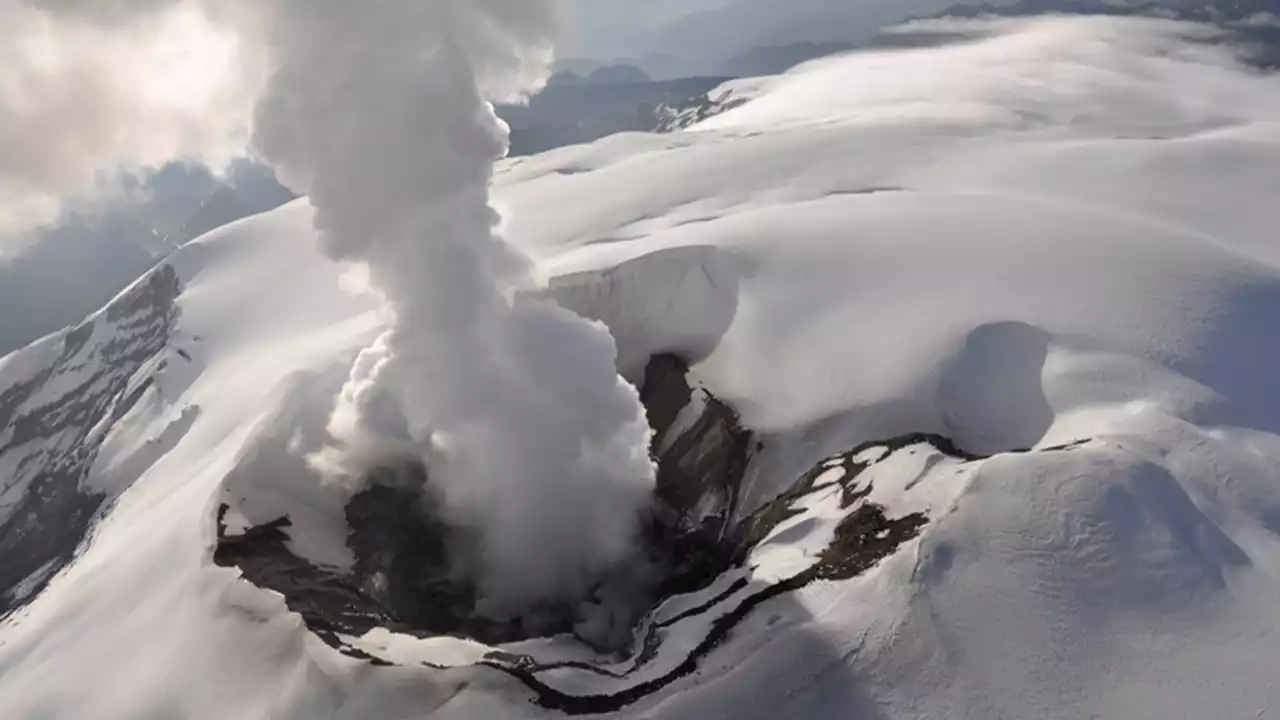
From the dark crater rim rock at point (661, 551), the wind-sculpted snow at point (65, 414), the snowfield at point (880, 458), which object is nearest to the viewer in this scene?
the snowfield at point (880, 458)

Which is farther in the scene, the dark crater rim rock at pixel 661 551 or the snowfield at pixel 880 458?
the dark crater rim rock at pixel 661 551

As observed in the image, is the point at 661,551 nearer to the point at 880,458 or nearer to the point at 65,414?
the point at 880,458

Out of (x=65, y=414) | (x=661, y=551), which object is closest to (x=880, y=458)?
(x=661, y=551)

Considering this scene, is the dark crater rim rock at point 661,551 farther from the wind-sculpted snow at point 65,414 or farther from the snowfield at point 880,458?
the wind-sculpted snow at point 65,414

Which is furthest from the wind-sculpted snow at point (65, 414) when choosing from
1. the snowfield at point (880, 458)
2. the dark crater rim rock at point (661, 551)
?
the dark crater rim rock at point (661, 551)

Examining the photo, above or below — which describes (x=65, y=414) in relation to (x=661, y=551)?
below

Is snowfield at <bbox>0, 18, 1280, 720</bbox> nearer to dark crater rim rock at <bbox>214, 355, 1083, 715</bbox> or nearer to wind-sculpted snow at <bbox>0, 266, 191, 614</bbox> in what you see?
dark crater rim rock at <bbox>214, 355, 1083, 715</bbox>

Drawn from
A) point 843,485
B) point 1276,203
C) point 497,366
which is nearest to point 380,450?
point 497,366

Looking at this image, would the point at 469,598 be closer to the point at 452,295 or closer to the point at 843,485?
the point at 452,295
